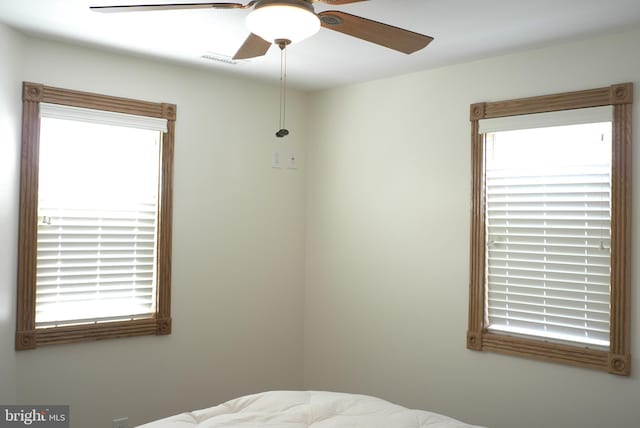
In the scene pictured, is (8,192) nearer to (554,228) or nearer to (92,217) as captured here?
(92,217)

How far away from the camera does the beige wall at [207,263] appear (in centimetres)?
355

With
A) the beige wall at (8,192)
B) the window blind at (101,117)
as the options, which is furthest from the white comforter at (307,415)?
the window blind at (101,117)

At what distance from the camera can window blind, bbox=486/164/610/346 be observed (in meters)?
3.21

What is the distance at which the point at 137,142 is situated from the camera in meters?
3.86

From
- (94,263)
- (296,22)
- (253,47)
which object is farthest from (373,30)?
(94,263)

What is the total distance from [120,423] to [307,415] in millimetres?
1826

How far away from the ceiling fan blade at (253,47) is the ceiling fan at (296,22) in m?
0.04

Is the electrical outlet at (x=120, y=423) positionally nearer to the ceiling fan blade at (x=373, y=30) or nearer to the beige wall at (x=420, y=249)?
the beige wall at (x=420, y=249)

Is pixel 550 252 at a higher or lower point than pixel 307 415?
higher

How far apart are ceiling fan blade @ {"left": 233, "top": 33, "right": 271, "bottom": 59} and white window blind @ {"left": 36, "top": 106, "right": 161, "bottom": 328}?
1495mm

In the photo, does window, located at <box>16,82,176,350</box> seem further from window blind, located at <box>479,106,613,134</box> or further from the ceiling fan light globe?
window blind, located at <box>479,106,613,134</box>

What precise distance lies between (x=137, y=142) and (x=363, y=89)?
177 centimetres

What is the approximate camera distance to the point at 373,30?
7.27 ft

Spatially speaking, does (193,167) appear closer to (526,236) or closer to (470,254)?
(470,254)
